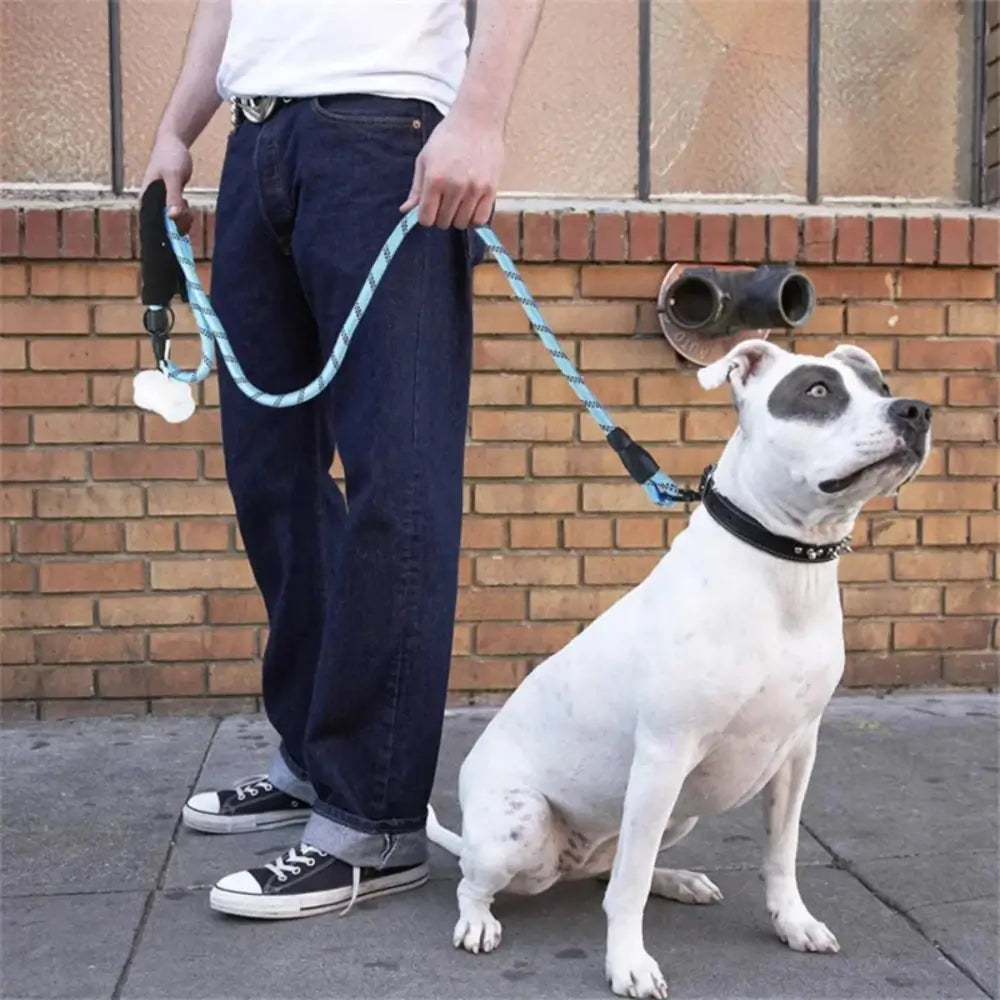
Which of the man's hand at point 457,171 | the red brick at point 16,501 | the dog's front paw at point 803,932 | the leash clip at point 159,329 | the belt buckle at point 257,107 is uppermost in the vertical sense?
the belt buckle at point 257,107

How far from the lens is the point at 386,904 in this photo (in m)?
2.76

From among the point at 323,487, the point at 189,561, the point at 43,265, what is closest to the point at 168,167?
the point at 323,487

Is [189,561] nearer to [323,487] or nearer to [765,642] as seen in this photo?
[323,487]

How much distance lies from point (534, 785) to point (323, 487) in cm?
95

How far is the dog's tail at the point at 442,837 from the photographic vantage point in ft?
9.39

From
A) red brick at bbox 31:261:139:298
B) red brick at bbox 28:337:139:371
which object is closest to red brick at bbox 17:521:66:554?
red brick at bbox 28:337:139:371

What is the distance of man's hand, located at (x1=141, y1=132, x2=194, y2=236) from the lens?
3176 millimetres

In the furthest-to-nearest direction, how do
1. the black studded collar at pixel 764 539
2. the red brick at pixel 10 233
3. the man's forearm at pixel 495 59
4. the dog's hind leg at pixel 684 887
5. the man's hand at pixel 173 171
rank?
the red brick at pixel 10 233, the man's hand at pixel 173 171, the dog's hind leg at pixel 684 887, the man's forearm at pixel 495 59, the black studded collar at pixel 764 539

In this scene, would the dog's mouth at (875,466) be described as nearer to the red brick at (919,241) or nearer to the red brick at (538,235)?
the red brick at (538,235)

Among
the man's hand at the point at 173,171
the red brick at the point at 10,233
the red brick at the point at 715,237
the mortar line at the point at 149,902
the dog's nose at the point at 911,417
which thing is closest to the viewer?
the dog's nose at the point at 911,417

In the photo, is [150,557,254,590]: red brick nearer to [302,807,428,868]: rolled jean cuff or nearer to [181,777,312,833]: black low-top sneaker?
[181,777,312,833]: black low-top sneaker

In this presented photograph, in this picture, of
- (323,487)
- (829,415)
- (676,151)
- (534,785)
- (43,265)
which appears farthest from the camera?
(676,151)

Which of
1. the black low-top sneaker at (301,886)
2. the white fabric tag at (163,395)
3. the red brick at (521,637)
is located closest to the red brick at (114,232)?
the white fabric tag at (163,395)

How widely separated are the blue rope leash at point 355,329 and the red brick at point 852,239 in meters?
1.99
